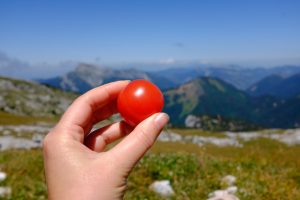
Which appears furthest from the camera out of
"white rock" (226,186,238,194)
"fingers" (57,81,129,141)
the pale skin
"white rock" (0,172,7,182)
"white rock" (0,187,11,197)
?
"white rock" (0,172,7,182)

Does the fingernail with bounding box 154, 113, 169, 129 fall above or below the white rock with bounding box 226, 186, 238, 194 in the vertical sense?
above

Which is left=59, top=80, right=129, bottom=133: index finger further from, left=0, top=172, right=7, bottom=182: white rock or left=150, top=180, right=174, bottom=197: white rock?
left=0, top=172, right=7, bottom=182: white rock

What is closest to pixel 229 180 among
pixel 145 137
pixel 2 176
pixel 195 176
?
pixel 195 176

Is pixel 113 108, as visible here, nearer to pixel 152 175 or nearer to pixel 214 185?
pixel 214 185

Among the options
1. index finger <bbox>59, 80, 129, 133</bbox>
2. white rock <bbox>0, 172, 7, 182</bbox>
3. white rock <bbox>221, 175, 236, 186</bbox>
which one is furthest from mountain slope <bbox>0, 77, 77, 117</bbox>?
index finger <bbox>59, 80, 129, 133</bbox>

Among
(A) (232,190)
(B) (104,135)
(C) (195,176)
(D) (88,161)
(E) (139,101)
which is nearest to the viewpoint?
(D) (88,161)

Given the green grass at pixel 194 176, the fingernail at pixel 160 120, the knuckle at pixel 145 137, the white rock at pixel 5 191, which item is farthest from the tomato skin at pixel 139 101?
the white rock at pixel 5 191

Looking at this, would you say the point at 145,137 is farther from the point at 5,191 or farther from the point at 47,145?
the point at 5,191
